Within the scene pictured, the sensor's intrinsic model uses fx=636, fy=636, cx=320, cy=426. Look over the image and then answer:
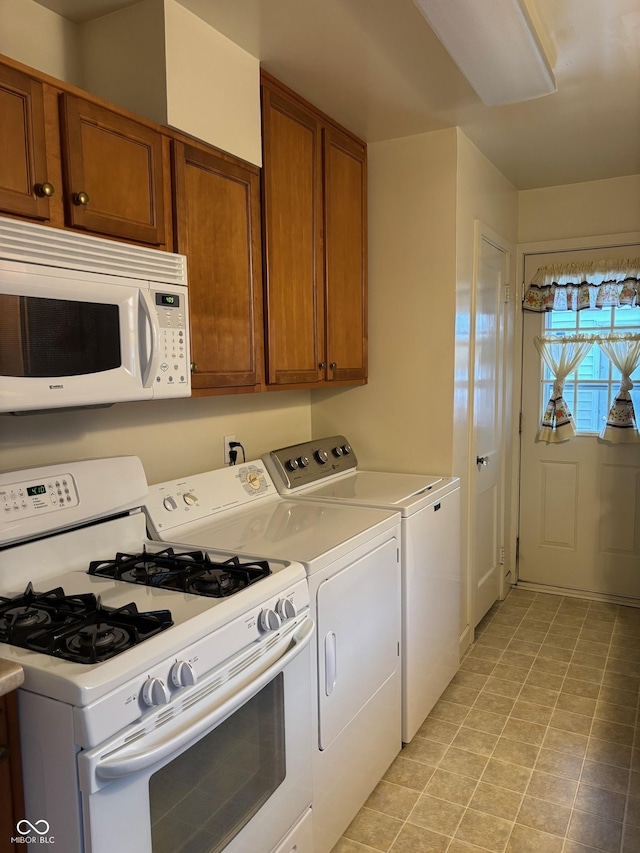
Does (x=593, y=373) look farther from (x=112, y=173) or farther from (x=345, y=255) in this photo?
(x=112, y=173)

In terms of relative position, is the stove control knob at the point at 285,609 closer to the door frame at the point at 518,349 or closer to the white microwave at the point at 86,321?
the white microwave at the point at 86,321

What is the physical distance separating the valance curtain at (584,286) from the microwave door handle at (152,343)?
9.55ft

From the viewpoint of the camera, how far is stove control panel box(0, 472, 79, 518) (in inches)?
61.4

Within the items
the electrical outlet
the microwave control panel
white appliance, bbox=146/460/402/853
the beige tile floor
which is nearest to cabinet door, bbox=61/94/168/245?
the microwave control panel

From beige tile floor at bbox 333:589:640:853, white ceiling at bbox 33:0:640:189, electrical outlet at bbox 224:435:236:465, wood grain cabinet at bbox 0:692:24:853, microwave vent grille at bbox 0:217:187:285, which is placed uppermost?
white ceiling at bbox 33:0:640:189

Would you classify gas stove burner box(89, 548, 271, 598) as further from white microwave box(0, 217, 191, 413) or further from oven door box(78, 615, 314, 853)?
white microwave box(0, 217, 191, 413)

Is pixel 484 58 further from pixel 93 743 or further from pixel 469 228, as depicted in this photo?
pixel 93 743

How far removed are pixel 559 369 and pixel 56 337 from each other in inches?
126

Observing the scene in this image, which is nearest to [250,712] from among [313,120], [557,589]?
[313,120]

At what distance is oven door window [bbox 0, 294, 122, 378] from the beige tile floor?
5.45 ft

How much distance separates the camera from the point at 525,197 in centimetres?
388

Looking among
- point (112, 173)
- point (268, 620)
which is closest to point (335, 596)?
point (268, 620)

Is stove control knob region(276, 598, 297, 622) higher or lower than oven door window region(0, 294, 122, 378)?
lower

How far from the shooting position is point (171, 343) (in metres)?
1.71
